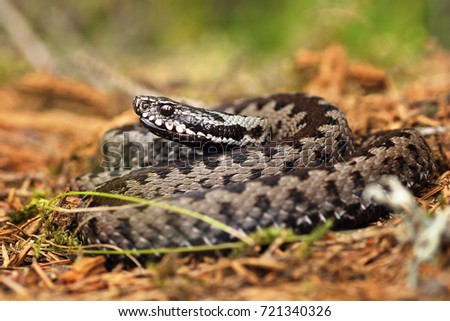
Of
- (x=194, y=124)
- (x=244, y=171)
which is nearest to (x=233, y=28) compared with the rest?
(x=194, y=124)

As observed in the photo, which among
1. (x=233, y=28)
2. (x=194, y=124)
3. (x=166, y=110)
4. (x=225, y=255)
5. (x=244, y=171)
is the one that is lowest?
(x=225, y=255)

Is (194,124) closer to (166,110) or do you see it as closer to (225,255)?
(166,110)

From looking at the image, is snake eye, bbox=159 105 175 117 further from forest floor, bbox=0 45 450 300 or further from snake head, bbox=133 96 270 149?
forest floor, bbox=0 45 450 300

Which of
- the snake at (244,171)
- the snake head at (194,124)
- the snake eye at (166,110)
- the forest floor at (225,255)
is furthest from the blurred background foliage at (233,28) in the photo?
the snake eye at (166,110)

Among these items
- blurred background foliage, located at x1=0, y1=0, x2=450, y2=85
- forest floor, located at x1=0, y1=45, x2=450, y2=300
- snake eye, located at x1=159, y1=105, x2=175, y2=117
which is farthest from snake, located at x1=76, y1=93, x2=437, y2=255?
blurred background foliage, located at x1=0, y1=0, x2=450, y2=85

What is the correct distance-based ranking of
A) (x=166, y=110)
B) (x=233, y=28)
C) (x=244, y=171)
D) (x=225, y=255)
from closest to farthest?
(x=225, y=255), (x=244, y=171), (x=166, y=110), (x=233, y=28)

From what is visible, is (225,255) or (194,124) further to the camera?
(194,124)
